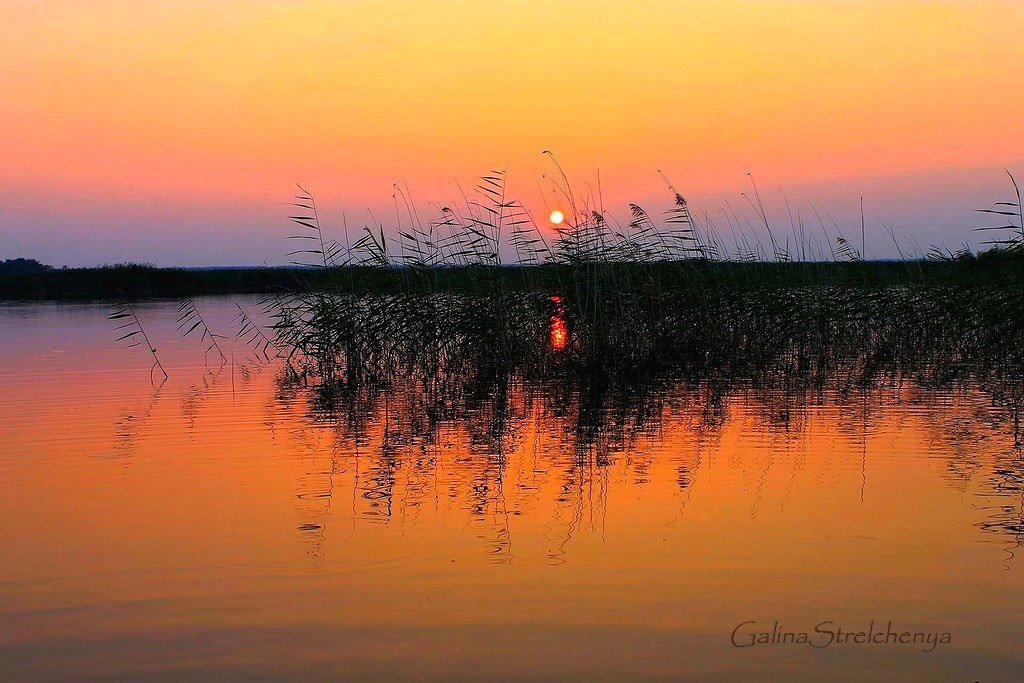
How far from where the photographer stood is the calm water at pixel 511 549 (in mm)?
3385

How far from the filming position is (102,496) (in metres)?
5.79

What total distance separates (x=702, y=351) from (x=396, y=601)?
9977 mm

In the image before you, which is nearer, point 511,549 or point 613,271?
point 511,549

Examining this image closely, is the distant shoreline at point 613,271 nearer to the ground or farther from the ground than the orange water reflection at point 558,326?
farther from the ground

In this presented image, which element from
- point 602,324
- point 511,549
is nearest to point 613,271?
point 602,324

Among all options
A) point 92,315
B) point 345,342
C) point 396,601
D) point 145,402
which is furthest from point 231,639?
point 92,315

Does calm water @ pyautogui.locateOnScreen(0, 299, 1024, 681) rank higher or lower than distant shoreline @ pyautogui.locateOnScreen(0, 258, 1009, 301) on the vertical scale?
lower

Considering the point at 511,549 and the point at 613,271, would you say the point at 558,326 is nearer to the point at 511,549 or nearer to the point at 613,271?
the point at 613,271

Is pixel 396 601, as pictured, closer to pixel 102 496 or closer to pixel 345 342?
pixel 102 496

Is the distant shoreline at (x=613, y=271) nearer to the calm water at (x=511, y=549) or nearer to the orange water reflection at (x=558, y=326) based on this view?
the orange water reflection at (x=558, y=326)

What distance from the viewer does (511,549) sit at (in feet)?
15.0

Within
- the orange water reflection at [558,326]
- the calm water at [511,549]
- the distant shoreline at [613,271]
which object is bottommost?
the calm water at [511,549]

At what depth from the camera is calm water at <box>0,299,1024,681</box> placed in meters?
3.38

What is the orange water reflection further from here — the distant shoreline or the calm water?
the calm water
